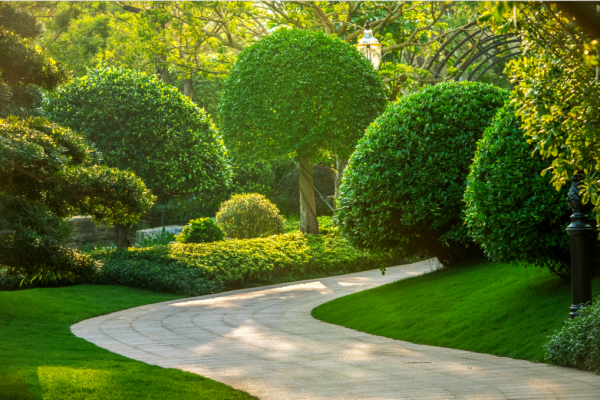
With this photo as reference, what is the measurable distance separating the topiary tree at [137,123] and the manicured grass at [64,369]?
711cm

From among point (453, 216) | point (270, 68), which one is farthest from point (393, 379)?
point (270, 68)

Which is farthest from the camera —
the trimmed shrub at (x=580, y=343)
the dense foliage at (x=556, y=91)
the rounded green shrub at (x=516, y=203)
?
the rounded green shrub at (x=516, y=203)

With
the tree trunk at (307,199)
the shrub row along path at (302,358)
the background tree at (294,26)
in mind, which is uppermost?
the background tree at (294,26)

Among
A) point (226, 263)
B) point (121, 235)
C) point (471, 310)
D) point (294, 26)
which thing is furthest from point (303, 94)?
point (471, 310)

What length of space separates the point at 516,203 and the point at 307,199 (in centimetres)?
1004

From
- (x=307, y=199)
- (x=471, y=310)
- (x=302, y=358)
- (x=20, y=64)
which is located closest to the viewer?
(x=302, y=358)

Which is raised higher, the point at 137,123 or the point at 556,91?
the point at 137,123

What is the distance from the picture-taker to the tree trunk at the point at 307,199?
16688 millimetres

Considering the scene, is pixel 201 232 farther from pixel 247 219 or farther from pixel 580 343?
pixel 580 343

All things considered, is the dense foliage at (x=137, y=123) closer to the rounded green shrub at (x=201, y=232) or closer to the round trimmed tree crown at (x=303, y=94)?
the rounded green shrub at (x=201, y=232)

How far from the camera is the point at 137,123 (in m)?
15.8

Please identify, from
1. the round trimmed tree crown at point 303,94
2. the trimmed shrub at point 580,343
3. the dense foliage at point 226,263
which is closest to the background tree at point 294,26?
the round trimmed tree crown at point 303,94

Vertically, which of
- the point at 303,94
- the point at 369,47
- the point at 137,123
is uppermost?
the point at 369,47

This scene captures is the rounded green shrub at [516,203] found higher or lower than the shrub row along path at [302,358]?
higher
